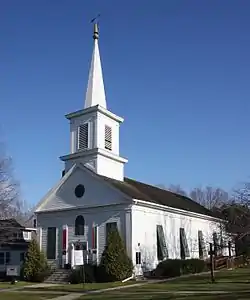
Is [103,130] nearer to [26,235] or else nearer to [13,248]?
[13,248]

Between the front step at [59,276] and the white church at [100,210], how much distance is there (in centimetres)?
90

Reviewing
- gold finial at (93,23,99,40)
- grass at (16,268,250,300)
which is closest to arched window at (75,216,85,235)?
grass at (16,268,250,300)

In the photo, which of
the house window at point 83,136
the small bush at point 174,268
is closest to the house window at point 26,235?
the house window at point 83,136

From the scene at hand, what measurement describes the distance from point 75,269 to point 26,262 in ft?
16.8

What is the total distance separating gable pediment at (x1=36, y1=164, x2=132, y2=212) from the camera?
3844cm

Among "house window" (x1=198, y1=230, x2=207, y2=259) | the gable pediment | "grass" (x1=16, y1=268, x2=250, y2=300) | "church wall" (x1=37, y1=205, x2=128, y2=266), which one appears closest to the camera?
"grass" (x1=16, y1=268, x2=250, y2=300)

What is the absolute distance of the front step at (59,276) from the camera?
1450 inches

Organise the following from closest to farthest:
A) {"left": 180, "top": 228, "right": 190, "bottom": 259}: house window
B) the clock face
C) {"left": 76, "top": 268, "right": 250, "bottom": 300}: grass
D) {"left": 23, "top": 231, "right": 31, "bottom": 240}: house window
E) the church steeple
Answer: {"left": 76, "top": 268, "right": 250, "bottom": 300}: grass
the clock face
the church steeple
{"left": 180, "top": 228, "right": 190, "bottom": 259}: house window
{"left": 23, "top": 231, "right": 31, "bottom": 240}: house window

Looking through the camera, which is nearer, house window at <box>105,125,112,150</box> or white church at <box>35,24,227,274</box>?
white church at <box>35,24,227,274</box>

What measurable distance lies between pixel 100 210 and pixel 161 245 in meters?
6.20

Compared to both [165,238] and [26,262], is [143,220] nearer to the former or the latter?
[165,238]

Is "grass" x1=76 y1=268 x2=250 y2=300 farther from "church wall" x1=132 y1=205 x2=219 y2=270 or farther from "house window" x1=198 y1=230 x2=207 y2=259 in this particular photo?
"house window" x1=198 y1=230 x2=207 y2=259

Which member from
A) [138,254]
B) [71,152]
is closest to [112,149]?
[71,152]

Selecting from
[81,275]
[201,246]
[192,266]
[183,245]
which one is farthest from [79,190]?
[201,246]
